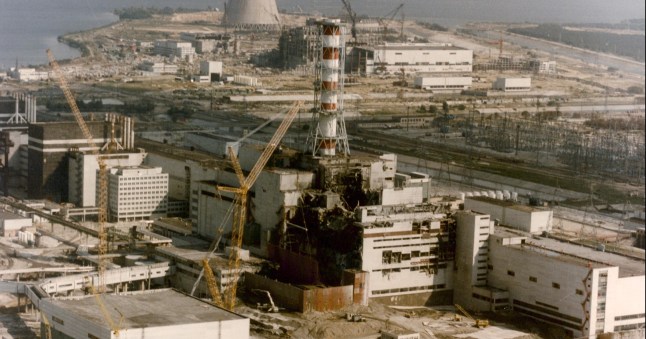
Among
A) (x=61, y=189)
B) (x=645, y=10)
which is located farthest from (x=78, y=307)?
(x=645, y=10)

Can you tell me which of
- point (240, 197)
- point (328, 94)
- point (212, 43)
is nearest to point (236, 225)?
point (240, 197)

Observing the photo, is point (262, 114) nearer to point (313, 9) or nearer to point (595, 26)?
point (313, 9)

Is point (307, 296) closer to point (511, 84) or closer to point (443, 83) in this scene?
point (443, 83)

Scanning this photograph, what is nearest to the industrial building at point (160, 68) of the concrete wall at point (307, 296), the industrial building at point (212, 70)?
the industrial building at point (212, 70)

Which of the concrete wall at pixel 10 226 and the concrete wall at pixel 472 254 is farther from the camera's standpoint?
the concrete wall at pixel 10 226

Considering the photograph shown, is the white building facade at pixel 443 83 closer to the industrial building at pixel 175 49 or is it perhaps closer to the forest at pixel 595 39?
the forest at pixel 595 39
